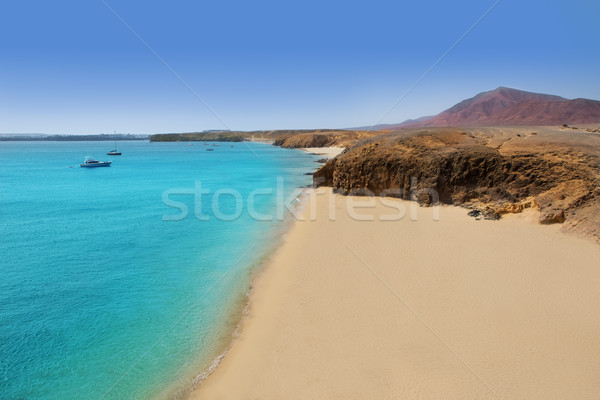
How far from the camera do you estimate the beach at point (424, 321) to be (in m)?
6.98

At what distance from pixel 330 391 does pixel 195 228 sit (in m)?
15.1

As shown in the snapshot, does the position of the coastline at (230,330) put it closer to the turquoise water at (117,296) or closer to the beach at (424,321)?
the turquoise water at (117,296)

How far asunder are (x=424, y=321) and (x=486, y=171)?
51.1 feet

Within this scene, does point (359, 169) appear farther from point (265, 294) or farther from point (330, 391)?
point (330, 391)

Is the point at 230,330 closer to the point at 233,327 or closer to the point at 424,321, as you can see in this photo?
the point at 233,327

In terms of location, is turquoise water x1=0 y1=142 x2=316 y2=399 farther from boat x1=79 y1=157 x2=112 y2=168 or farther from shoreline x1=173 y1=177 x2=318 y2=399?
boat x1=79 y1=157 x2=112 y2=168

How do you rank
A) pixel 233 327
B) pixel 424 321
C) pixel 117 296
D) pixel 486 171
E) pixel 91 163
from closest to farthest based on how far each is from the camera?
pixel 424 321, pixel 233 327, pixel 117 296, pixel 486 171, pixel 91 163

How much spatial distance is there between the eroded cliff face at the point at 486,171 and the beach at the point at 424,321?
9.75 feet

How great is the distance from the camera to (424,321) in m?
9.06

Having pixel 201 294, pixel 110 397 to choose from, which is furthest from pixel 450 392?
pixel 201 294

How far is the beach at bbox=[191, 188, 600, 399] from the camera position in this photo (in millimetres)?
6980

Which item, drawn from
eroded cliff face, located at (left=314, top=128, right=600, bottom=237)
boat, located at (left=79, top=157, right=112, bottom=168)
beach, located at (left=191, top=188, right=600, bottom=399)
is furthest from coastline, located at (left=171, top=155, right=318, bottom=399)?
boat, located at (left=79, top=157, right=112, bottom=168)

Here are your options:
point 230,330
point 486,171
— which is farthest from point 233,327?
point 486,171

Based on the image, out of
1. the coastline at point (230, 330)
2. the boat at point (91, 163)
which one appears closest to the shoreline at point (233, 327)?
the coastline at point (230, 330)
